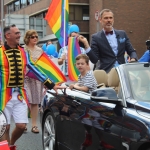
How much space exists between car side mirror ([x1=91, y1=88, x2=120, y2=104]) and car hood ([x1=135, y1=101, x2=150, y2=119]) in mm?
234

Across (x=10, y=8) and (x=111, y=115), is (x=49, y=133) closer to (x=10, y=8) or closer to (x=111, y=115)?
(x=111, y=115)

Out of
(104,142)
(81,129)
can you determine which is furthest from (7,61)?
(104,142)

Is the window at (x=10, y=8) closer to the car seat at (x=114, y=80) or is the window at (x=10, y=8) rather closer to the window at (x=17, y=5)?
Result: the window at (x=17, y=5)

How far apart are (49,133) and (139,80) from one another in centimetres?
219

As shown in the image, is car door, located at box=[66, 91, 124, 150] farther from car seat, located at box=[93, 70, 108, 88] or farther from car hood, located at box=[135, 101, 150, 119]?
car seat, located at box=[93, 70, 108, 88]

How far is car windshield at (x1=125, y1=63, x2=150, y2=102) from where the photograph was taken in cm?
436

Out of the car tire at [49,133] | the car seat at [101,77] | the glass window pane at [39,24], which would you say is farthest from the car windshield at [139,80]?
the glass window pane at [39,24]

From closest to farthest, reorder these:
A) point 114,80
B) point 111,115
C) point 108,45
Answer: point 111,115 → point 114,80 → point 108,45

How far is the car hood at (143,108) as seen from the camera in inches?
154

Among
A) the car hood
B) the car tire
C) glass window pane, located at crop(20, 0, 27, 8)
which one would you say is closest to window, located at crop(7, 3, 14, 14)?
glass window pane, located at crop(20, 0, 27, 8)

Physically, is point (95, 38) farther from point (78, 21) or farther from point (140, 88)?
point (78, 21)

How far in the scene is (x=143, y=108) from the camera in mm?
4008

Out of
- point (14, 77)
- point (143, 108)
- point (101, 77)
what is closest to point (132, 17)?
point (101, 77)

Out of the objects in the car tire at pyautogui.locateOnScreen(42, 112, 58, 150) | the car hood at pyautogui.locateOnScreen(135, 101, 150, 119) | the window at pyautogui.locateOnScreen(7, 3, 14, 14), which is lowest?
the car tire at pyautogui.locateOnScreen(42, 112, 58, 150)
